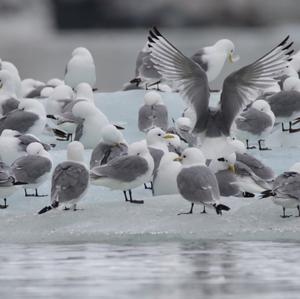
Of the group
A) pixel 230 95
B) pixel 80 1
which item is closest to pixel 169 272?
pixel 230 95

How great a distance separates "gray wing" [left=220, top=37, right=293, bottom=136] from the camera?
1184 cm

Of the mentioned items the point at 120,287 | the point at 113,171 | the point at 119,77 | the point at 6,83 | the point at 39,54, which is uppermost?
the point at 39,54

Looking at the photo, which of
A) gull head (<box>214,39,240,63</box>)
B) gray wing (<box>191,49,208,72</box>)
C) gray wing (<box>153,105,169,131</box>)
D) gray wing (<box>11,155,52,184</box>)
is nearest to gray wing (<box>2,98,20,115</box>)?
gray wing (<box>153,105,169,131</box>)

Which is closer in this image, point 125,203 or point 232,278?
point 232,278

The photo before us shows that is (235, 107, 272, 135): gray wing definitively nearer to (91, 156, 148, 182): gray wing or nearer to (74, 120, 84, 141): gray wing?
(74, 120, 84, 141): gray wing

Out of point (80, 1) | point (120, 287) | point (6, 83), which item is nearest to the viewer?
point (120, 287)

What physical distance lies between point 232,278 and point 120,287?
65cm

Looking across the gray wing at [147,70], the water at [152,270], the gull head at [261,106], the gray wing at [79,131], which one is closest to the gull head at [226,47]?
the gray wing at [147,70]

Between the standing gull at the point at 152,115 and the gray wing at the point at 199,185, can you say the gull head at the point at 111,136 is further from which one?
the standing gull at the point at 152,115

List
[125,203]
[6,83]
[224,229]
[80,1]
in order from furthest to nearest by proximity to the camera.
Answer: [80,1] < [6,83] < [125,203] < [224,229]

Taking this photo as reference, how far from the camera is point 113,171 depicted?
10539mm

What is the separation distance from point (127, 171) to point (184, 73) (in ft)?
5.58

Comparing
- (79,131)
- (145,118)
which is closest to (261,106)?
(145,118)

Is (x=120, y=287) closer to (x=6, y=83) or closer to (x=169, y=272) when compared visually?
(x=169, y=272)
